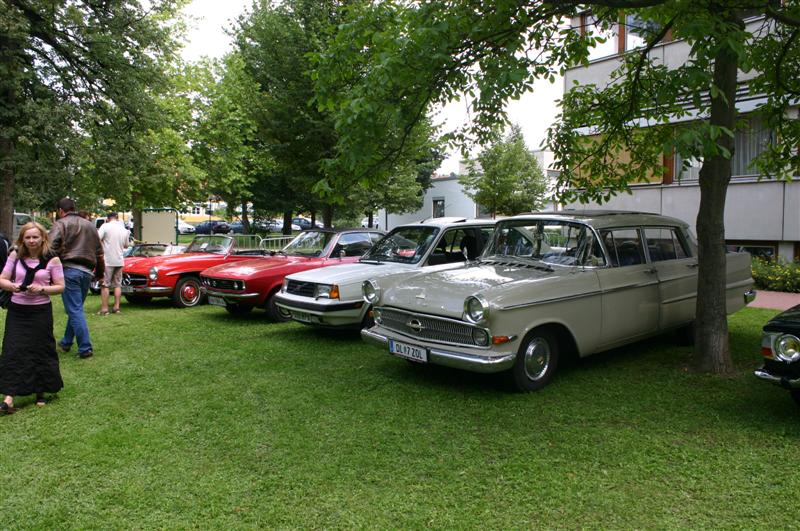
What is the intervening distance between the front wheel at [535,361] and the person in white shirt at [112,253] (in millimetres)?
8365

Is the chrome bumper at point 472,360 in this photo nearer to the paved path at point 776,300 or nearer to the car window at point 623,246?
the car window at point 623,246

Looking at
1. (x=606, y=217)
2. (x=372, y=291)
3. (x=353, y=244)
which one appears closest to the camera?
(x=606, y=217)

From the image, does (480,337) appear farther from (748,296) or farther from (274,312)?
(274,312)

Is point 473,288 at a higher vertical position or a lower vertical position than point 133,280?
higher

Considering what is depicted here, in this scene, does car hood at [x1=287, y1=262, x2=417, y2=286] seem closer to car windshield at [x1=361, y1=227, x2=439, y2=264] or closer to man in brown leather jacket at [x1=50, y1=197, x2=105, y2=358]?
car windshield at [x1=361, y1=227, x2=439, y2=264]

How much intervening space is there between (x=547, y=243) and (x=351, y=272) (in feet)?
9.45

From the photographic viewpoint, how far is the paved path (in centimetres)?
1065

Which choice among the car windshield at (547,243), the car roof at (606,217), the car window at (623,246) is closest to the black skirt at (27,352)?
the car windshield at (547,243)

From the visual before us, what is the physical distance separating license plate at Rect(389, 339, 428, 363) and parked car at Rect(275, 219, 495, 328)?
1365 mm

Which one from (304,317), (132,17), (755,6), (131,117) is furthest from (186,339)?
(132,17)

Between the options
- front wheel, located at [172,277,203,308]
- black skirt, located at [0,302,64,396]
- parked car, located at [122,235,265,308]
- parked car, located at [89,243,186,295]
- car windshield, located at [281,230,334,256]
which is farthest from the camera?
parked car, located at [89,243,186,295]

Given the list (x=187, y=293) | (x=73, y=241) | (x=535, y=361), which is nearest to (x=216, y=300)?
(x=187, y=293)

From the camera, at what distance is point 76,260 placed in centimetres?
733

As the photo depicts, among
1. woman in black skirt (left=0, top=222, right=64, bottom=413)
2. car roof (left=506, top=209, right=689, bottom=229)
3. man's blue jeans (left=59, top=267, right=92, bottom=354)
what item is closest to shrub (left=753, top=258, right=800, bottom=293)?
car roof (left=506, top=209, right=689, bottom=229)
